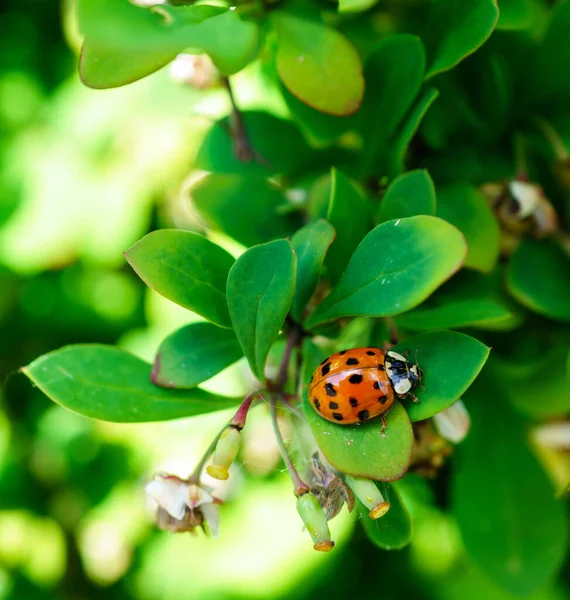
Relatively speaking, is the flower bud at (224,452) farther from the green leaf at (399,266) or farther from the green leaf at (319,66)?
the green leaf at (319,66)

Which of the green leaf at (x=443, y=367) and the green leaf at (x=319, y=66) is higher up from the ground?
the green leaf at (x=319, y=66)

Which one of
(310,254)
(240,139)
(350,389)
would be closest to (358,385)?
(350,389)

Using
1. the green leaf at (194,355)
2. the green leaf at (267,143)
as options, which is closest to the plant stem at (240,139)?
the green leaf at (267,143)

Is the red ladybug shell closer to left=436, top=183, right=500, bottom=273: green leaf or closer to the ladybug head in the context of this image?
the ladybug head

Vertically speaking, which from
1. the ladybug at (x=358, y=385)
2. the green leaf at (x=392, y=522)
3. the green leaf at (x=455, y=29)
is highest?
the green leaf at (x=455, y=29)

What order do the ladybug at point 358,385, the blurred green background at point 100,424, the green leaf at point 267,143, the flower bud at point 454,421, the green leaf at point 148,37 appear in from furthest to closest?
the blurred green background at point 100,424, the green leaf at point 267,143, the flower bud at point 454,421, the ladybug at point 358,385, the green leaf at point 148,37

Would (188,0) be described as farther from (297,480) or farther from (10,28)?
(10,28)

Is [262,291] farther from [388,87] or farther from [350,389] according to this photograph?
[388,87]
